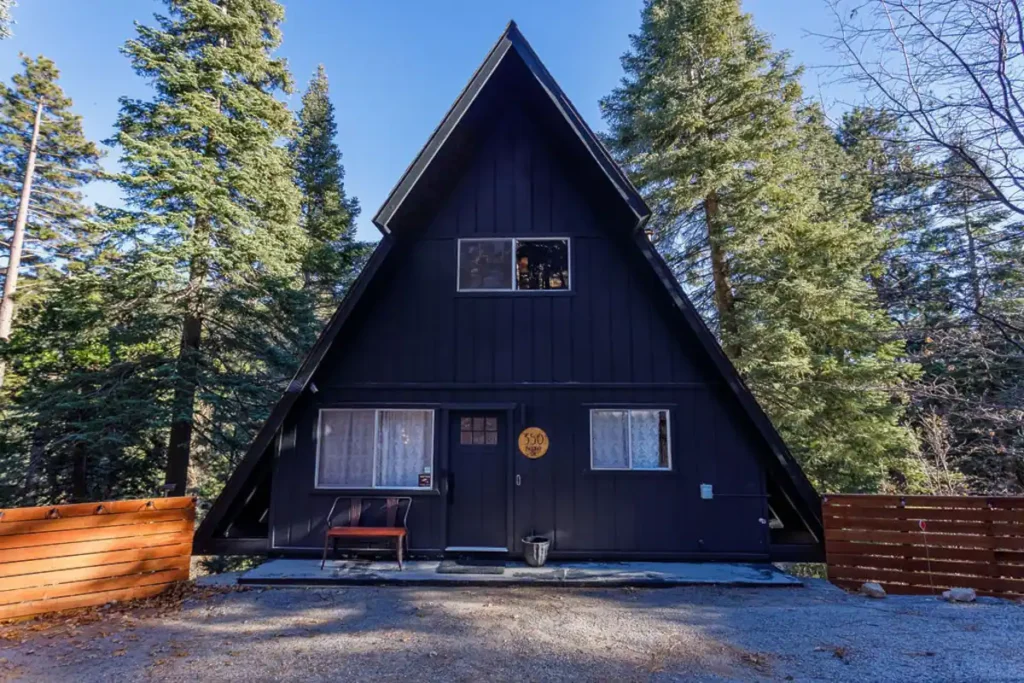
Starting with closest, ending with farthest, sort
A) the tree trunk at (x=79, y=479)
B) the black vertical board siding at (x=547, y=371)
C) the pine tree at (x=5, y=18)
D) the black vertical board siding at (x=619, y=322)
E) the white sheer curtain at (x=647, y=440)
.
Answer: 1. the pine tree at (x=5, y=18)
2. the black vertical board siding at (x=547, y=371)
3. the white sheer curtain at (x=647, y=440)
4. the black vertical board siding at (x=619, y=322)
5. the tree trunk at (x=79, y=479)

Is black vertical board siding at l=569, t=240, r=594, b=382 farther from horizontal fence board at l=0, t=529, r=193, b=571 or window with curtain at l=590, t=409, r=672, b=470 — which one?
horizontal fence board at l=0, t=529, r=193, b=571

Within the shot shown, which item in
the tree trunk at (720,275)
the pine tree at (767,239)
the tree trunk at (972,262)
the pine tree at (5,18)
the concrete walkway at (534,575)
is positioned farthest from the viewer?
the tree trunk at (720,275)

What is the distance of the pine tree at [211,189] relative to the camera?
31.5 feet

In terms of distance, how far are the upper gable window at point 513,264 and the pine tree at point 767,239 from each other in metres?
→ 5.43

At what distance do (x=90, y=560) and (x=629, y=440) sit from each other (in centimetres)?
649

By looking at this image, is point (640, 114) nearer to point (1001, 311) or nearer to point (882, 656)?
point (1001, 311)

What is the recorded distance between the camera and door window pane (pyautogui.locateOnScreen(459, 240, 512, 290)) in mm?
7039

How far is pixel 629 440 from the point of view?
6.66 m

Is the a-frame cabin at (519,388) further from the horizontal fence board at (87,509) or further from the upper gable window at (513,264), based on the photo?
the horizontal fence board at (87,509)

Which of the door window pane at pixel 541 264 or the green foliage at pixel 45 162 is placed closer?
the door window pane at pixel 541 264

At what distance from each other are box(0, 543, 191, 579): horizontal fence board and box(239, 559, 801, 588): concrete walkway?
89 cm

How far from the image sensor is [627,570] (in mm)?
6004

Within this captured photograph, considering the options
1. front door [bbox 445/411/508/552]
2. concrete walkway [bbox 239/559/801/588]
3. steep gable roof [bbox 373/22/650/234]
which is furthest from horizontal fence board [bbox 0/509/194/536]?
steep gable roof [bbox 373/22/650/234]

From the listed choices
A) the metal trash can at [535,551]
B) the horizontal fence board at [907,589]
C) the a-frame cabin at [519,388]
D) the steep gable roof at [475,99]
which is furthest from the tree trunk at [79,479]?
the horizontal fence board at [907,589]
